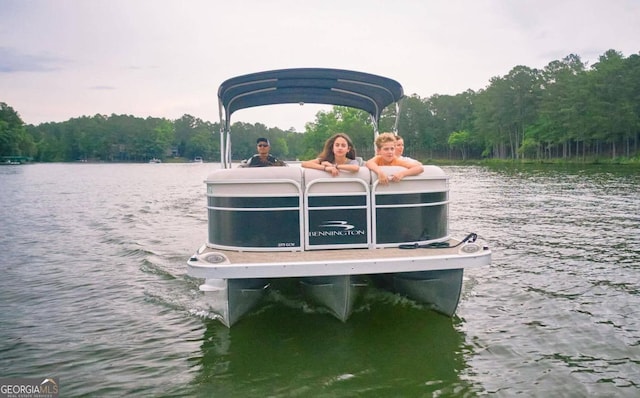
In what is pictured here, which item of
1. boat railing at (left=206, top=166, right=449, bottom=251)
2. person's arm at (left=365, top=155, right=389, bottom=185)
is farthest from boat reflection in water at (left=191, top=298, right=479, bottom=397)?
person's arm at (left=365, top=155, right=389, bottom=185)

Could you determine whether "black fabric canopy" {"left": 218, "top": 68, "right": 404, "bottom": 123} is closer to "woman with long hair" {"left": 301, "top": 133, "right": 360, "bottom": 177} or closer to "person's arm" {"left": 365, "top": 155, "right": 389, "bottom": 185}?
"woman with long hair" {"left": 301, "top": 133, "right": 360, "bottom": 177}

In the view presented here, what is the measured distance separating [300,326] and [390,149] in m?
2.29

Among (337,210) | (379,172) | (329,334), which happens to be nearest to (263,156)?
(337,210)

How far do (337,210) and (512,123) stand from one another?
78.1 metres

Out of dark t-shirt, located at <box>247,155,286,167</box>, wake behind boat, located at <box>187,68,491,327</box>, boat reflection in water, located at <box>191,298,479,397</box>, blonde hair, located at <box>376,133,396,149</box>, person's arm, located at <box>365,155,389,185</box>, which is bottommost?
boat reflection in water, located at <box>191,298,479,397</box>

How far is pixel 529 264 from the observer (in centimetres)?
947

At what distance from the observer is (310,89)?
8.73 metres

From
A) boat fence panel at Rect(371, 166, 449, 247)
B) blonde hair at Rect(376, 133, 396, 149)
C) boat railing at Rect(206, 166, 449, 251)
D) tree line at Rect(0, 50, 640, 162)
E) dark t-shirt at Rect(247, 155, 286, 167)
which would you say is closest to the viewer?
boat railing at Rect(206, 166, 449, 251)

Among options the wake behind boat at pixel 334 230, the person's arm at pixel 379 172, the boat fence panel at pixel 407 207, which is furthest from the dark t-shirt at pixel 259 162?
the boat fence panel at pixel 407 207

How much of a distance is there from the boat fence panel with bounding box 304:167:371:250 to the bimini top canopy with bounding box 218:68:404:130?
2116 millimetres

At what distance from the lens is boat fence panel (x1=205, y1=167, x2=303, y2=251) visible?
5969 mm

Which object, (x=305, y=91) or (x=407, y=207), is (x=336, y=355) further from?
(x=305, y=91)

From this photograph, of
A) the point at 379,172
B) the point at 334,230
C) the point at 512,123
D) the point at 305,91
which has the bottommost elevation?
the point at 334,230

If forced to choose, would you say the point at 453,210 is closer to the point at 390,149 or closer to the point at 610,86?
the point at 390,149
